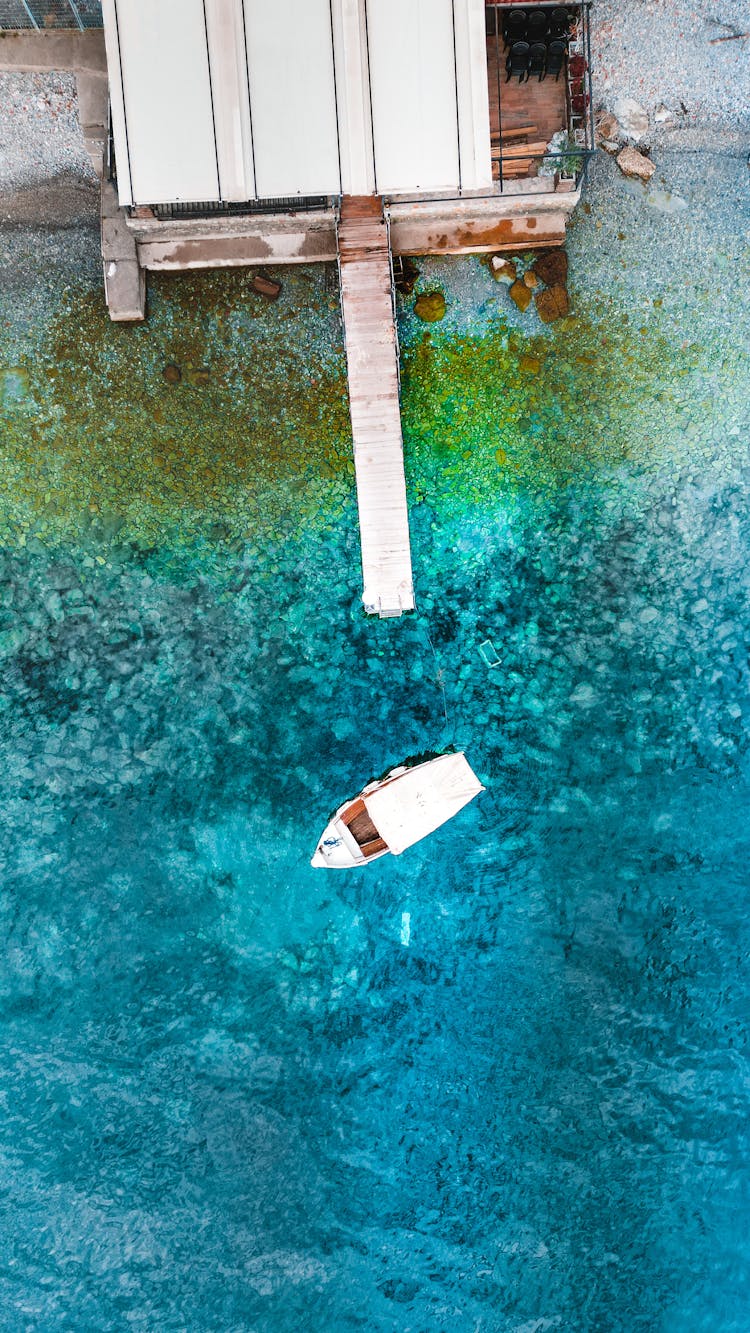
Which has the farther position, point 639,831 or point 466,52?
point 639,831

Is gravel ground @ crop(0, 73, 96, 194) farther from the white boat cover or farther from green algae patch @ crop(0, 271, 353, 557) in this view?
the white boat cover

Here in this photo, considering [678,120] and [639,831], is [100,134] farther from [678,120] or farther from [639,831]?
[639,831]

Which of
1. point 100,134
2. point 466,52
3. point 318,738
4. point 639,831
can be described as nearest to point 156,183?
point 100,134

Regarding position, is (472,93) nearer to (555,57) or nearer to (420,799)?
(555,57)

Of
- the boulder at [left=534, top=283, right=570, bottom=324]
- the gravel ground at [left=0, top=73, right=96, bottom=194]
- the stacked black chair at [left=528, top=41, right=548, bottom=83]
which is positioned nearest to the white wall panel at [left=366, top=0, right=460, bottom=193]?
the stacked black chair at [left=528, top=41, right=548, bottom=83]

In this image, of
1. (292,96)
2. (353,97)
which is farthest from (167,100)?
(353,97)

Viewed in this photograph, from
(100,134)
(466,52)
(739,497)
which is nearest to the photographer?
(466,52)
